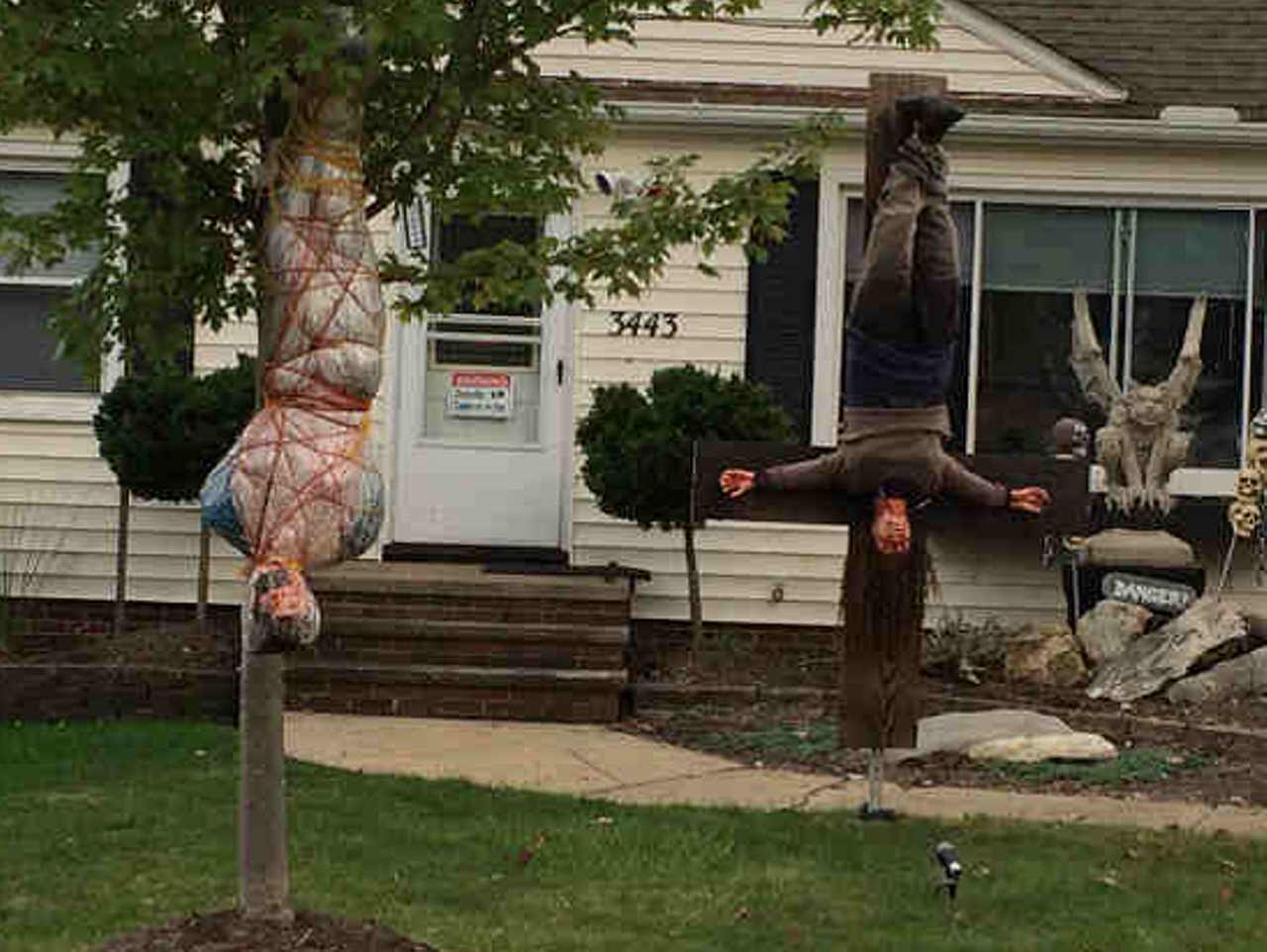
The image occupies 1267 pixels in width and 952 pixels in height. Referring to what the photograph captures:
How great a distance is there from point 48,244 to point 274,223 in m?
0.92

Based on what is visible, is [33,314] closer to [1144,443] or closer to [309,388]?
[1144,443]

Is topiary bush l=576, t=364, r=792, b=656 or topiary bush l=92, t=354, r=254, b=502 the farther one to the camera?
topiary bush l=92, t=354, r=254, b=502

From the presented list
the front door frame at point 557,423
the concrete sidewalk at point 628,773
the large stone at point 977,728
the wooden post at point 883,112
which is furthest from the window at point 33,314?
the wooden post at point 883,112

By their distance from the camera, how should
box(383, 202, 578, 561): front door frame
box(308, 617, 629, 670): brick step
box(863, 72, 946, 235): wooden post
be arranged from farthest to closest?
box(383, 202, 578, 561): front door frame → box(308, 617, 629, 670): brick step → box(863, 72, 946, 235): wooden post

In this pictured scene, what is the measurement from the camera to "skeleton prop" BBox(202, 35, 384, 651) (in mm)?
4633

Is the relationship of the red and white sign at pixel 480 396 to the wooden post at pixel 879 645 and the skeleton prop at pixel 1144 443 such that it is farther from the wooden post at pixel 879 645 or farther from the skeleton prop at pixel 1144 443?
the wooden post at pixel 879 645

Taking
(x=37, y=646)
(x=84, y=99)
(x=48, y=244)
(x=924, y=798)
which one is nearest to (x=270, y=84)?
(x=84, y=99)

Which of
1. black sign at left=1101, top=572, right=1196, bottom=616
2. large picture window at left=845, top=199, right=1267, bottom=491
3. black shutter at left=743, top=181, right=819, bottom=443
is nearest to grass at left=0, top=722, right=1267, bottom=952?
black sign at left=1101, top=572, right=1196, bottom=616

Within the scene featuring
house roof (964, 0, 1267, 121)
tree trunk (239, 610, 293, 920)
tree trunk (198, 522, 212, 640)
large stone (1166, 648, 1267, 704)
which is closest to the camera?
tree trunk (239, 610, 293, 920)

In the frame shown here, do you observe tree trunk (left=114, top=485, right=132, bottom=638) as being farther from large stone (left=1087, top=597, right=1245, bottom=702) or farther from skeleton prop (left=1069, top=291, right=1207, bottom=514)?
skeleton prop (left=1069, top=291, right=1207, bottom=514)

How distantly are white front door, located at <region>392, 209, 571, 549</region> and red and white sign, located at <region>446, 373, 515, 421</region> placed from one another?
1 centimetres

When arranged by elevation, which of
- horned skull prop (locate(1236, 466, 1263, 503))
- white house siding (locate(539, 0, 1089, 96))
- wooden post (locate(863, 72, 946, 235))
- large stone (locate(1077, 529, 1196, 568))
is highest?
white house siding (locate(539, 0, 1089, 96))

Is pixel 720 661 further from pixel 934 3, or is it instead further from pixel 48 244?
pixel 48 244

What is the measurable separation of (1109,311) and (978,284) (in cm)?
83
